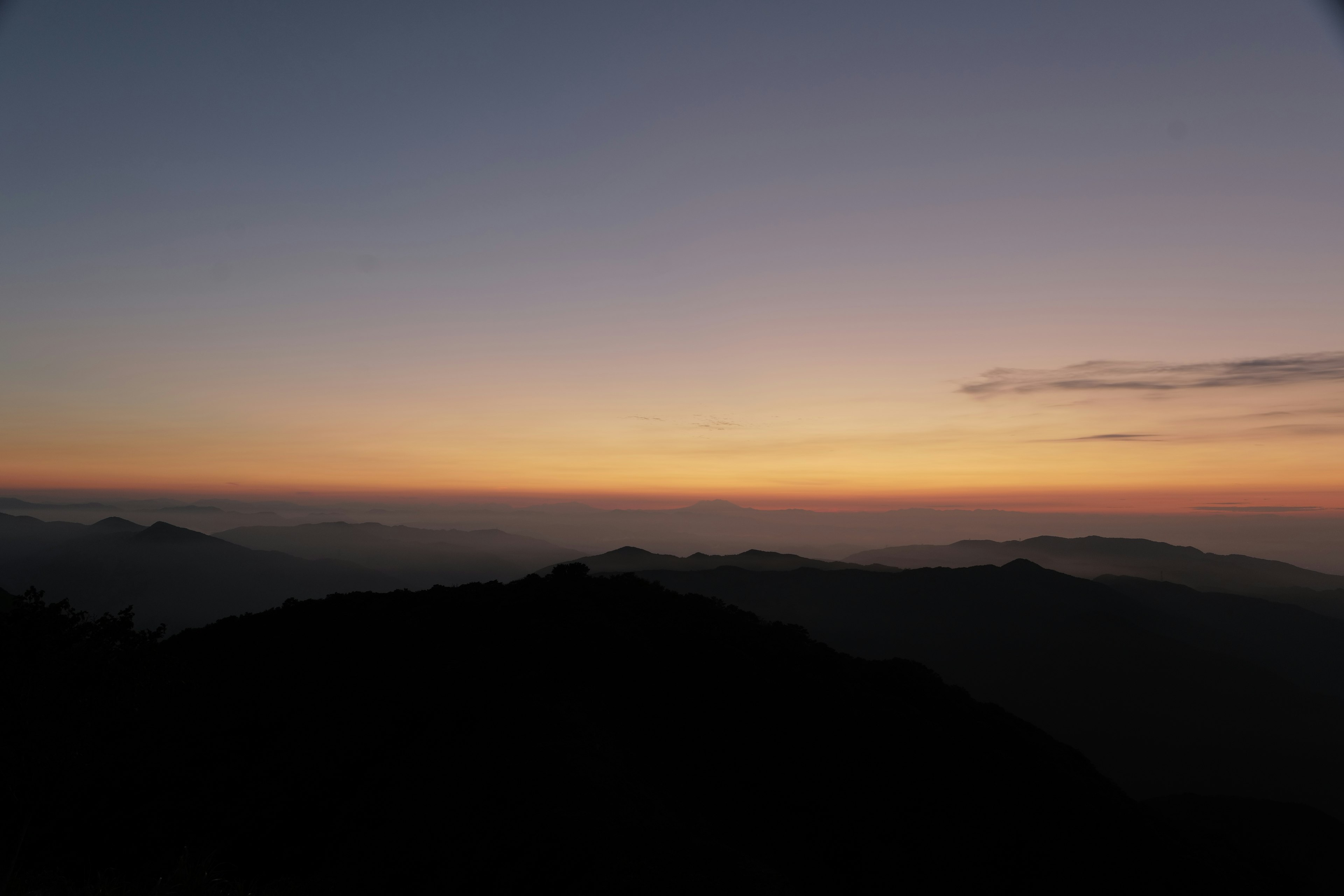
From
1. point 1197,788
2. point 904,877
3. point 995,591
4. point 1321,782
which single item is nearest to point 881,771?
point 904,877

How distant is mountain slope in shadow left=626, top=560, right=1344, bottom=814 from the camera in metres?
92.1

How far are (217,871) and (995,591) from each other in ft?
546

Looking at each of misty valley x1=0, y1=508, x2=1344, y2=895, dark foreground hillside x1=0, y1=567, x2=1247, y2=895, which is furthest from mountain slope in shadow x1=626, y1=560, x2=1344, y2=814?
dark foreground hillside x1=0, y1=567, x2=1247, y2=895

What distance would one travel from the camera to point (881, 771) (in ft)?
102

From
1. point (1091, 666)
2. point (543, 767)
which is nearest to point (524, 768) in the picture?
point (543, 767)

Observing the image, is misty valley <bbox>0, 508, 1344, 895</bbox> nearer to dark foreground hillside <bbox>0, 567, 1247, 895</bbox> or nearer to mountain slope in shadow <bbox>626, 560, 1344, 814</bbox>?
dark foreground hillside <bbox>0, 567, 1247, 895</bbox>

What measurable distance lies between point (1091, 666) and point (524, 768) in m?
131

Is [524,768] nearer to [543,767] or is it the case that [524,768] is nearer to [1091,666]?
[543,767]

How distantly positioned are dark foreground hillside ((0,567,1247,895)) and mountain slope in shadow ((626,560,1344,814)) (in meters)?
67.0

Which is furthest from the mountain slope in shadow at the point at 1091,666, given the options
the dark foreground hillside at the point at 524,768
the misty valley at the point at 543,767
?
the dark foreground hillside at the point at 524,768

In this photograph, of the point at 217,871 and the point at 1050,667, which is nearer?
the point at 217,871

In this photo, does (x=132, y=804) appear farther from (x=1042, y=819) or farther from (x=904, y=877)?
(x=1042, y=819)

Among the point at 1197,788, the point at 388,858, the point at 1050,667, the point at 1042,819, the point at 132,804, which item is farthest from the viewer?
the point at 1050,667

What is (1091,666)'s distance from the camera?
123250 millimetres
